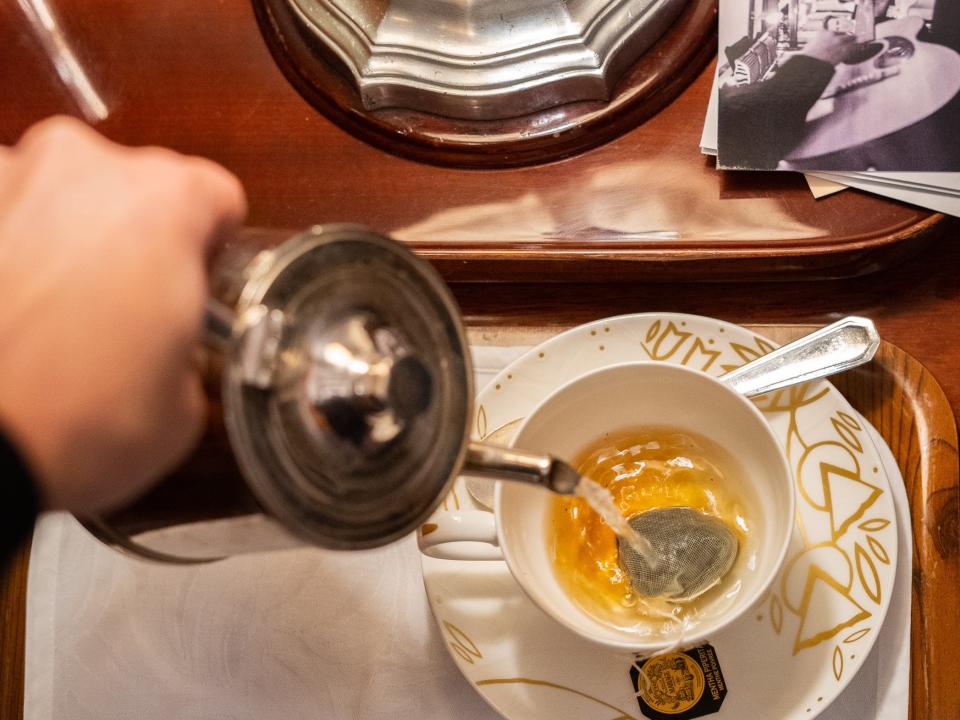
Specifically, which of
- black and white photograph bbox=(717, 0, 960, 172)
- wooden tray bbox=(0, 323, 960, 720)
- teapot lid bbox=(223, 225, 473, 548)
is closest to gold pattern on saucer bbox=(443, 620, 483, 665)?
teapot lid bbox=(223, 225, 473, 548)

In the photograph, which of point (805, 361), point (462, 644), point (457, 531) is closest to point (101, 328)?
point (457, 531)

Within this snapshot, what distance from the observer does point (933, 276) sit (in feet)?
2.39

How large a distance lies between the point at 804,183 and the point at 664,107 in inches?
5.4

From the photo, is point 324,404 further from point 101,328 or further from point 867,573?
point 867,573

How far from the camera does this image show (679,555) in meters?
0.64

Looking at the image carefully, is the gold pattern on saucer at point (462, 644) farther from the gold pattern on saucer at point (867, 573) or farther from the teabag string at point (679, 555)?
the gold pattern on saucer at point (867, 573)

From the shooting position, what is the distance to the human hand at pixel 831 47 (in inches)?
28.8

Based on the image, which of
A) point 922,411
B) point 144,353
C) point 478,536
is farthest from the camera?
point 922,411

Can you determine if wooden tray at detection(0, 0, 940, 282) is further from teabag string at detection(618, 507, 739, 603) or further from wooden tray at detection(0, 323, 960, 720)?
teabag string at detection(618, 507, 739, 603)

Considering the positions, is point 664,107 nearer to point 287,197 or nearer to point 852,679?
point 287,197

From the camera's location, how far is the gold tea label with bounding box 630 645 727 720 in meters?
0.63

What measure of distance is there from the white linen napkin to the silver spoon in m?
0.11

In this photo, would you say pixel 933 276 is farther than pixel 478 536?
Yes

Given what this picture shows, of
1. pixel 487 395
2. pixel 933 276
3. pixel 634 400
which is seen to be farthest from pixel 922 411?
pixel 487 395
